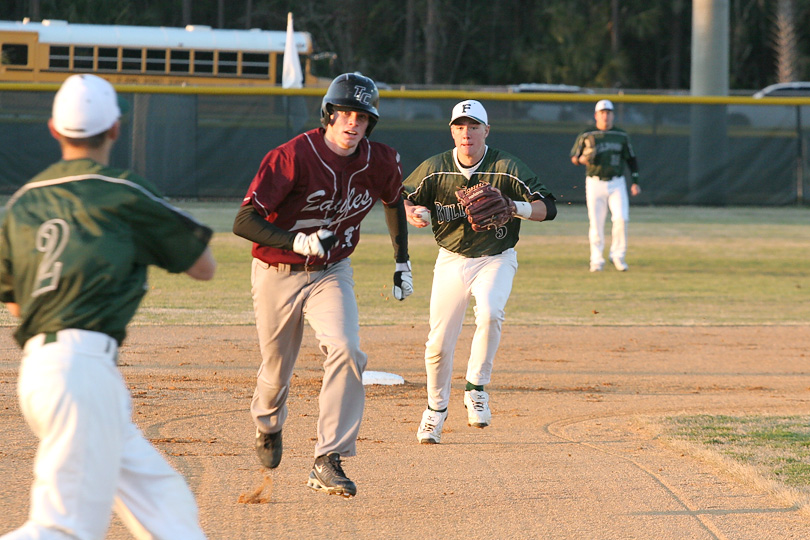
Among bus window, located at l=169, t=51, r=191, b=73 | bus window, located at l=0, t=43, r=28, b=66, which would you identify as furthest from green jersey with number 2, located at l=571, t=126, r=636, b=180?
bus window, located at l=0, t=43, r=28, b=66

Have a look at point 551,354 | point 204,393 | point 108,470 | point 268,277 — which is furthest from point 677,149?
point 108,470

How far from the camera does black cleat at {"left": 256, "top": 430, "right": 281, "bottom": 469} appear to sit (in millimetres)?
5016

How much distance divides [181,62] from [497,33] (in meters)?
25.8

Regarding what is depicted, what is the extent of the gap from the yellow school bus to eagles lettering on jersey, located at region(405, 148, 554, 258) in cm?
2351

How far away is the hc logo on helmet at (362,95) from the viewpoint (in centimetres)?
499

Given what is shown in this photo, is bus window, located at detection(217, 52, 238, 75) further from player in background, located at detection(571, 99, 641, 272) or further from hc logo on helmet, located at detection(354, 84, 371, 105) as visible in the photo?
hc logo on helmet, located at detection(354, 84, 371, 105)

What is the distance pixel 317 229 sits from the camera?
508 cm

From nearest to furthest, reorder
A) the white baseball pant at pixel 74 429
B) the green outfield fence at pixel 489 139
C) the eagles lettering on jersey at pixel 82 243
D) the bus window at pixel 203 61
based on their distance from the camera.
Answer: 1. the white baseball pant at pixel 74 429
2. the eagles lettering on jersey at pixel 82 243
3. the green outfield fence at pixel 489 139
4. the bus window at pixel 203 61

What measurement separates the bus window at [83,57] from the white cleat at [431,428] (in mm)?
24780

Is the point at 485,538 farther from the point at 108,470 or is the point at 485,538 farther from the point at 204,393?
the point at 204,393

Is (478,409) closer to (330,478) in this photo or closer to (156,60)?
(330,478)

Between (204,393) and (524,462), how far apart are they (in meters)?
2.51

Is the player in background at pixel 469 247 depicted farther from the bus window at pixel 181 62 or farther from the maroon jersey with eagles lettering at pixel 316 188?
the bus window at pixel 181 62

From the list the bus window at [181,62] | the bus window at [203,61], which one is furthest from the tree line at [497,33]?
the bus window at [181,62]
